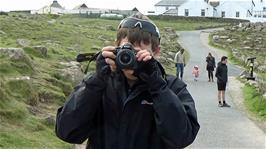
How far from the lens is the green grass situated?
1713 cm

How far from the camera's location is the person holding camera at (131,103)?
3732mm

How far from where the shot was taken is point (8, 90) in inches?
437

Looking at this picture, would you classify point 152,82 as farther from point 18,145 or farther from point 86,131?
point 18,145

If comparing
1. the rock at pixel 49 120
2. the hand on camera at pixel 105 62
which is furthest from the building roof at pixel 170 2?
the hand on camera at pixel 105 62

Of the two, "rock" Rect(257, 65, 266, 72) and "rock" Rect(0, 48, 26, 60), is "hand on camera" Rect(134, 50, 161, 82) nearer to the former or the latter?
"rock" Rect(0, 48, 26, 60)

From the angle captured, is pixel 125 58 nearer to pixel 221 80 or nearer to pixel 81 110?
pixel 81 110

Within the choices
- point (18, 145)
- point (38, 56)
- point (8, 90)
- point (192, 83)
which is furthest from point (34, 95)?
point (192, 83)

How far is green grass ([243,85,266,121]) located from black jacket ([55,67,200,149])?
12793mm

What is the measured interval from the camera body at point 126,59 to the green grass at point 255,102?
13.1 m

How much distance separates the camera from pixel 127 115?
12.7ft

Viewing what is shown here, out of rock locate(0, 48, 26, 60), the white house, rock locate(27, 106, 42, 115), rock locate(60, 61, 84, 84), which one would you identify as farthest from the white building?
rock locate(27, 106, 42, 115)

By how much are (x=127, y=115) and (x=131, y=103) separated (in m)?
0.08

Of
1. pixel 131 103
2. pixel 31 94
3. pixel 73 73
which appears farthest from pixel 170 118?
pixel 73 73

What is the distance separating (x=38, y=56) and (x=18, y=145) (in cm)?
1016
